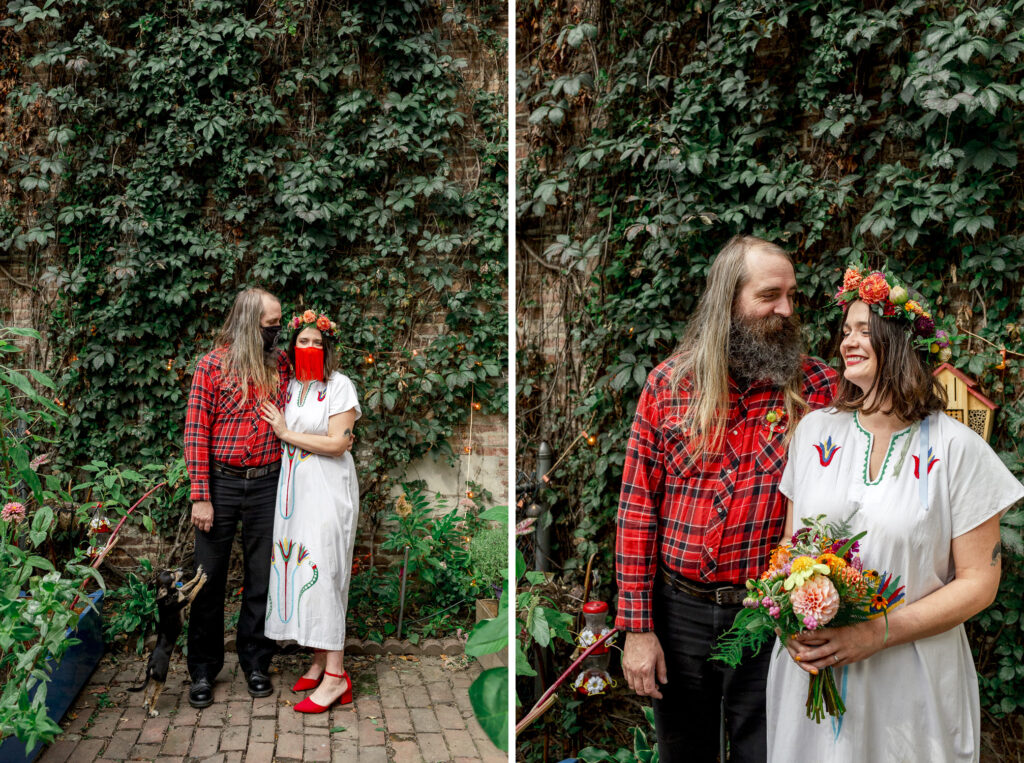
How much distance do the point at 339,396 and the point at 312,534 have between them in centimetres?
59

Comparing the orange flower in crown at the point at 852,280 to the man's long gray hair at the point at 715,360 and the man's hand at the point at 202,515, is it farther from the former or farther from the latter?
the man's hand at the point at 202,515

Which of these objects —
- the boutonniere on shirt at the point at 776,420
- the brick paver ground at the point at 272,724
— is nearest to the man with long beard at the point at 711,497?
the boutonniere on shirt at the point at 776,420

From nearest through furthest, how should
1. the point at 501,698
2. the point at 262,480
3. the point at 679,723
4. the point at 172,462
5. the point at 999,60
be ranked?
the point at 501,698 → the point at 679,723 → the point at 999,60 → the point at 262,480 → the point at 172,462

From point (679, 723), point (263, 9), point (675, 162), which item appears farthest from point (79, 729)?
point (263, 9)

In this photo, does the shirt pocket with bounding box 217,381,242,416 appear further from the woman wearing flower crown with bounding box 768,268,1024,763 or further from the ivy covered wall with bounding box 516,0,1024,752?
the woman wearing flower crown with bounding box 768,268,1024,763

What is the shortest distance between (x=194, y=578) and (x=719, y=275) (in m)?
2.43

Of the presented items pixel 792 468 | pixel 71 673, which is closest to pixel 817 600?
Result: pixel 792 468

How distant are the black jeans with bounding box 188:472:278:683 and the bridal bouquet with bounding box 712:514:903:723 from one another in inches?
84.4

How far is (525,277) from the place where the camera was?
3.00 metres

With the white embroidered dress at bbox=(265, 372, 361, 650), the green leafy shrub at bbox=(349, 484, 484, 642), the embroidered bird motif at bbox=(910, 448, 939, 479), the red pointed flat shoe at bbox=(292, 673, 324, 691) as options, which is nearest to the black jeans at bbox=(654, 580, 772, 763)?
the embroidered bird motif at bbox=(910, 448, 939, 479)

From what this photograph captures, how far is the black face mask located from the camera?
9.93 feet

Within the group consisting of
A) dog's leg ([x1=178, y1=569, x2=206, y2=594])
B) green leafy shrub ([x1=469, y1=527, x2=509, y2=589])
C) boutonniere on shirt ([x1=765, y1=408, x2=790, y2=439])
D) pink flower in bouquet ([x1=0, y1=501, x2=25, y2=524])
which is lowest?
green leafy shrub ([x1=469, y1=527, x2=509, y2=589])

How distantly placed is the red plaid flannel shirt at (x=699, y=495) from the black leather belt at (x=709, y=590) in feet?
0.09

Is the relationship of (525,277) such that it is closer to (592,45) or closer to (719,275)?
(592,45)
